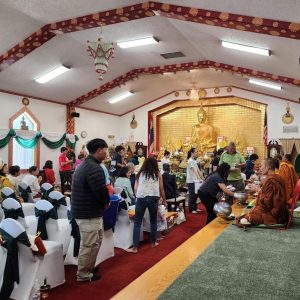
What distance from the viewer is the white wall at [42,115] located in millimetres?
9414

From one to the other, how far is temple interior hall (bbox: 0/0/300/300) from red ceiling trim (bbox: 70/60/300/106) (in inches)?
1.5

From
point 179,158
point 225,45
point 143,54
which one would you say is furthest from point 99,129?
point 225,45

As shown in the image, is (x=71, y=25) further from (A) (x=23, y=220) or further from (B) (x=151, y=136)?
(B) (x=151, y=136)

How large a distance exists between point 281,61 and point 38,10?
197 inches

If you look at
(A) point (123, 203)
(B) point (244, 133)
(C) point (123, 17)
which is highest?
(C) point (123, 17)

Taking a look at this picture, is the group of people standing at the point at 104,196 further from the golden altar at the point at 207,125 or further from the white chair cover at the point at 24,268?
the golden altar at the point at 207,125

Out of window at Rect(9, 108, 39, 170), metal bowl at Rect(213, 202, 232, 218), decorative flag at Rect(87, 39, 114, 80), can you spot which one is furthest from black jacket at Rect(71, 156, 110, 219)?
window at Rect(9, 108, 39, 170)

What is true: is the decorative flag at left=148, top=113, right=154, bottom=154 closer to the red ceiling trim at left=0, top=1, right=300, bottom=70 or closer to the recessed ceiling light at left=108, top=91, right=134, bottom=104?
the recessed ceiling light at left=108, top=91, right=134, bottom=104

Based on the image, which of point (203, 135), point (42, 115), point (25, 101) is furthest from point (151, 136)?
point (25, 101)

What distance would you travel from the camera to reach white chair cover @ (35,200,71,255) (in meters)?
3.92

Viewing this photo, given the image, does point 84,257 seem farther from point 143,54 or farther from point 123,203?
point 143,54

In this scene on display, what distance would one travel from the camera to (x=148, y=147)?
14539 millimetres

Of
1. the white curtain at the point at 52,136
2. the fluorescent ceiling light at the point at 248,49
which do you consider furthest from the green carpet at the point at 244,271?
the white curtain at the point at 52,136

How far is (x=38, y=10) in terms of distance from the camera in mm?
6113
